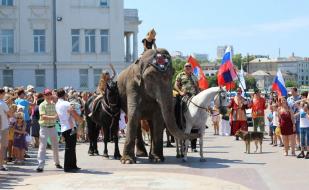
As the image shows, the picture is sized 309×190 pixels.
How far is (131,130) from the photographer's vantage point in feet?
52.7

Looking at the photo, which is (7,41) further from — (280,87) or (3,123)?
(3,123)

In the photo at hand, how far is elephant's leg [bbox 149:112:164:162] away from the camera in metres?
16.3

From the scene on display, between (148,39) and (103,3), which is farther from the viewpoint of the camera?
(103,3)

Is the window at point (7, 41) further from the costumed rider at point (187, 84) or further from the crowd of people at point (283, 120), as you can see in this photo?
the costumed rider at point (187, 84)

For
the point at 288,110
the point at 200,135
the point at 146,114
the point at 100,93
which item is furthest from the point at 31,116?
the point at 288,110

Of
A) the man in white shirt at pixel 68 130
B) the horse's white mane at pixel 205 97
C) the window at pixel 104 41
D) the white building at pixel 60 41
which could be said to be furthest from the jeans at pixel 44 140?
the window at pixel 104 41

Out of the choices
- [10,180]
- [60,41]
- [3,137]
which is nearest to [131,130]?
[3,137]

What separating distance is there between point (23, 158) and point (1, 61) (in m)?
32.2

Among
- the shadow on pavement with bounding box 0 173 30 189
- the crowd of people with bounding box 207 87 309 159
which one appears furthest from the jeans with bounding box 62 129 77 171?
the crowd of people with bounding box 207 87 309 159

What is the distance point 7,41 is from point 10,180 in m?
35.6

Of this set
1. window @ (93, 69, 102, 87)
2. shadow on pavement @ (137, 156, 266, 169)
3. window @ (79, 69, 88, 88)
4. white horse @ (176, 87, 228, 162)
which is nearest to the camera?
shadow on pavement @ (137, 156, 266, 169)

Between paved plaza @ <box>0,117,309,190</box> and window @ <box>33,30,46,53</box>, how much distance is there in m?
30.6

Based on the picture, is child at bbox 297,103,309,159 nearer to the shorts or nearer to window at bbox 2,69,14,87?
the shorts

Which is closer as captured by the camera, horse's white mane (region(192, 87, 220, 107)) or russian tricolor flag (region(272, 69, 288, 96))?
horse's white mane (region(192, 87, 220, 107))
